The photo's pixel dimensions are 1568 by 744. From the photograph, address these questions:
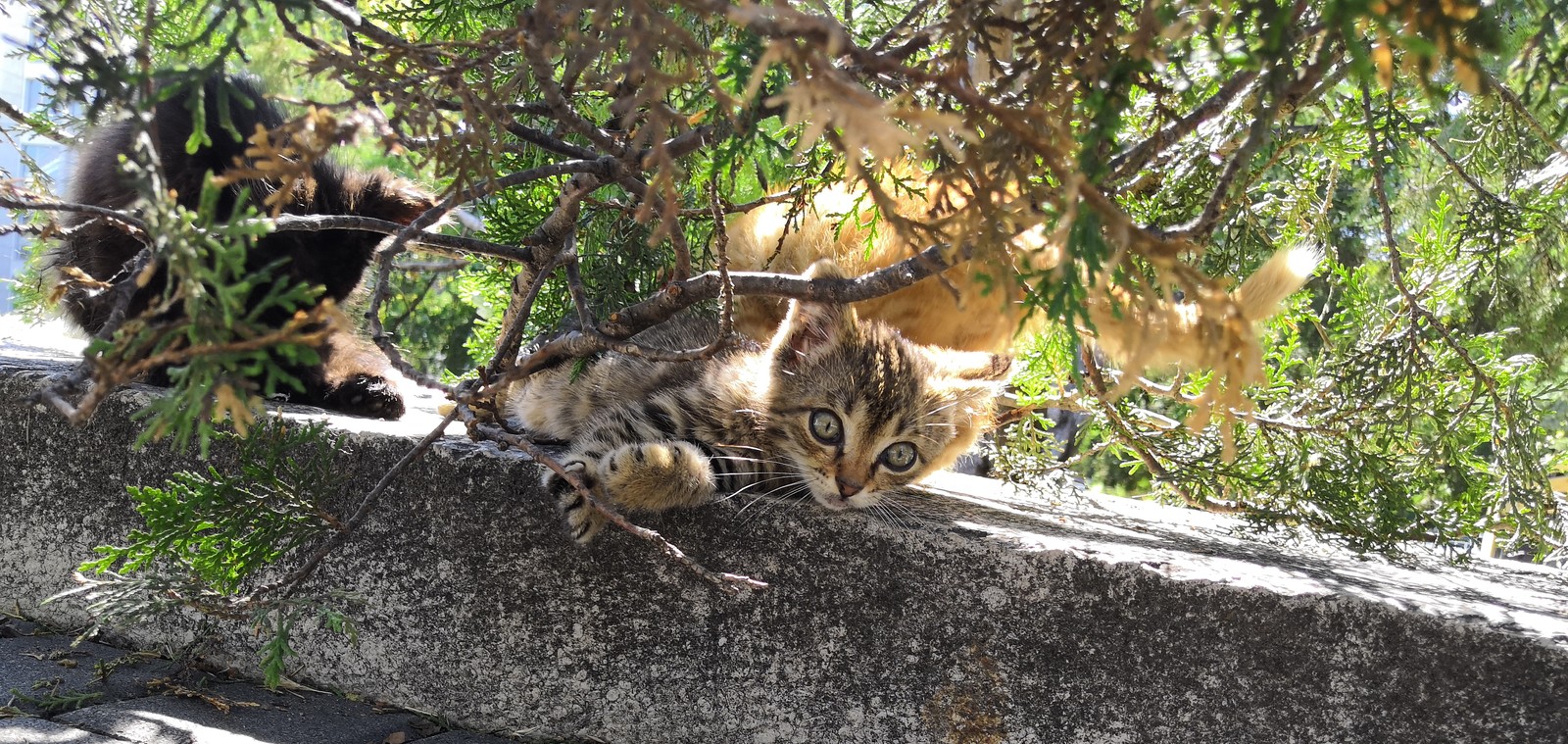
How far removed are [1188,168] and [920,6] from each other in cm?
90

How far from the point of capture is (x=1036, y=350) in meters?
2.53

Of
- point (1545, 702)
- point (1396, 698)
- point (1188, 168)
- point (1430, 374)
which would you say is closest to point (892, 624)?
point (1396, 698)

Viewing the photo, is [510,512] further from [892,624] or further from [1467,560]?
[1467,560]

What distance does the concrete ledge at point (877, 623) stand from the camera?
5.02 ft

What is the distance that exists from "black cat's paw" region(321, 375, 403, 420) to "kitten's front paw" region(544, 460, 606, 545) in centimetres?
89

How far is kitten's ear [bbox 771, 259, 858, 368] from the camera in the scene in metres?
2.19

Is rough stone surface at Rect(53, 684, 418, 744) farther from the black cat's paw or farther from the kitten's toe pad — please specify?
the black cat's paw

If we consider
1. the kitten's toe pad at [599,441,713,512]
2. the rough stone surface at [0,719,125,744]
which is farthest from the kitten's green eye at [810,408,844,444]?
the rough stone surface at [0,719,125,744]

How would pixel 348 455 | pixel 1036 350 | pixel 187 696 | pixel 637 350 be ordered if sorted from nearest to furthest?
pixel 637 350, pixel 187 696, pixel 348 455, pixel 1036 350

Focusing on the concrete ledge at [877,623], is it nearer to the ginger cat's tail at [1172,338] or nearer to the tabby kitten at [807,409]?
the tabby kitten at [807,409]

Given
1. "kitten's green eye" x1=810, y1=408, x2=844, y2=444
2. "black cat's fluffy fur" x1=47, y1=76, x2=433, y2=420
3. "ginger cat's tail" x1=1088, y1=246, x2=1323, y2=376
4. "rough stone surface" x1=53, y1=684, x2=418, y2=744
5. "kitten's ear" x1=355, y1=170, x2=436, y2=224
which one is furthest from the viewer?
"kitten's ear" x1=355, y1=170, x2=436, y2=224

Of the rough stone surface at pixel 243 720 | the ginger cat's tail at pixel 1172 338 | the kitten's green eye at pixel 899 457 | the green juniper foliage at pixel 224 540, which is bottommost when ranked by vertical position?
the rough stone surface at pixel 243 720

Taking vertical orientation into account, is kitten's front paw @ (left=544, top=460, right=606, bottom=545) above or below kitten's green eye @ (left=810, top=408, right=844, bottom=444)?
below

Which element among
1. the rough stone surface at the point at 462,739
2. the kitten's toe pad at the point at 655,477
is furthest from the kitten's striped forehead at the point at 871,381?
the rough stone surface at the point at 462,739
